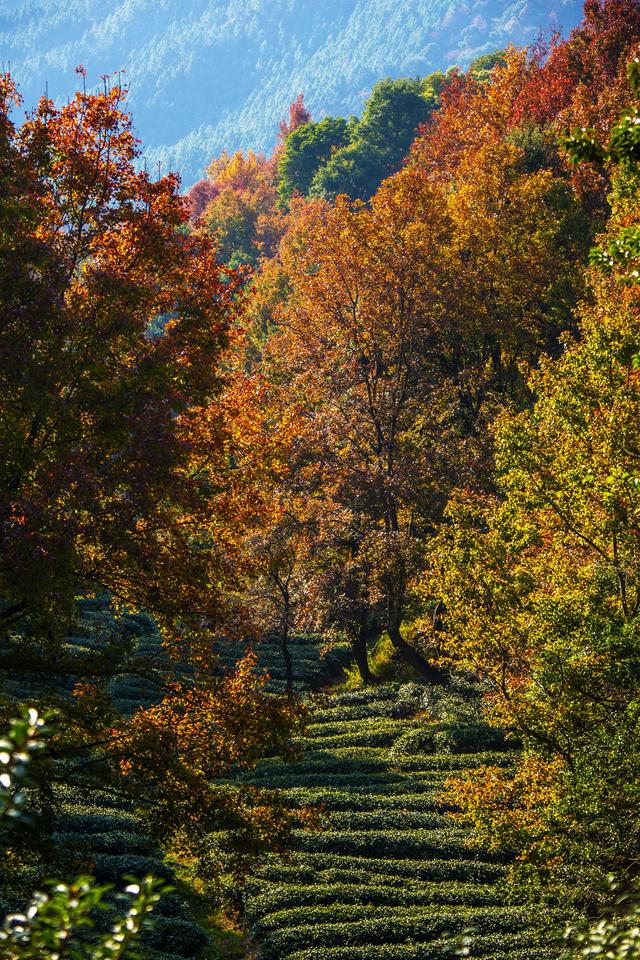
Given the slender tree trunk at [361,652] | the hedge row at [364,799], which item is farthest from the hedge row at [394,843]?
the slender tree trunk at [361,652]

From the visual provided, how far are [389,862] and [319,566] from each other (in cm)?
1360

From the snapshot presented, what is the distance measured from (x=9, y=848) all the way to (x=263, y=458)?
30.1 feet

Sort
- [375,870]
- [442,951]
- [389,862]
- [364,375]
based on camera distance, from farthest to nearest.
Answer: [364,375], [389,862], [375,870], [442,951]

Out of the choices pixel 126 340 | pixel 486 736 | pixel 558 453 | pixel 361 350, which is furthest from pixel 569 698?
pixel 361 350

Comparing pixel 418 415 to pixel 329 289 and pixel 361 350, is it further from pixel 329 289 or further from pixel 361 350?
pixel 329 289

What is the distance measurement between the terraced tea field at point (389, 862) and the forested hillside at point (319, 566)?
0.09 m

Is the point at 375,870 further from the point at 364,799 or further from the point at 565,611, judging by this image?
the point at 565,611

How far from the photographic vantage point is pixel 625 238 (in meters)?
9.89

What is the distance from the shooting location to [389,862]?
22.5 meters

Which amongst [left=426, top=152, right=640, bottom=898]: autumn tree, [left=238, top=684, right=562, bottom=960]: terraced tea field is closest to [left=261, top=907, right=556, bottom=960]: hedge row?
[left=238, top=684, right=562, bottom=960]: terraced tea field

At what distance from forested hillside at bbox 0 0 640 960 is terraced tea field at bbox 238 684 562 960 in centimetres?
9

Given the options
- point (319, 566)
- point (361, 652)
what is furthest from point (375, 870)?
point (361, 652)

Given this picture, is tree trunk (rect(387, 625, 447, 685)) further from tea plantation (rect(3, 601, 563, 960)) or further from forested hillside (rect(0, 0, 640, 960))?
tea plantation (rect(3, 601, 563, 960))

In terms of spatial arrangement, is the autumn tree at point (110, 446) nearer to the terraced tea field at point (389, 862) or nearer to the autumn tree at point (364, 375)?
the terraced tea field at point (389, 862)
